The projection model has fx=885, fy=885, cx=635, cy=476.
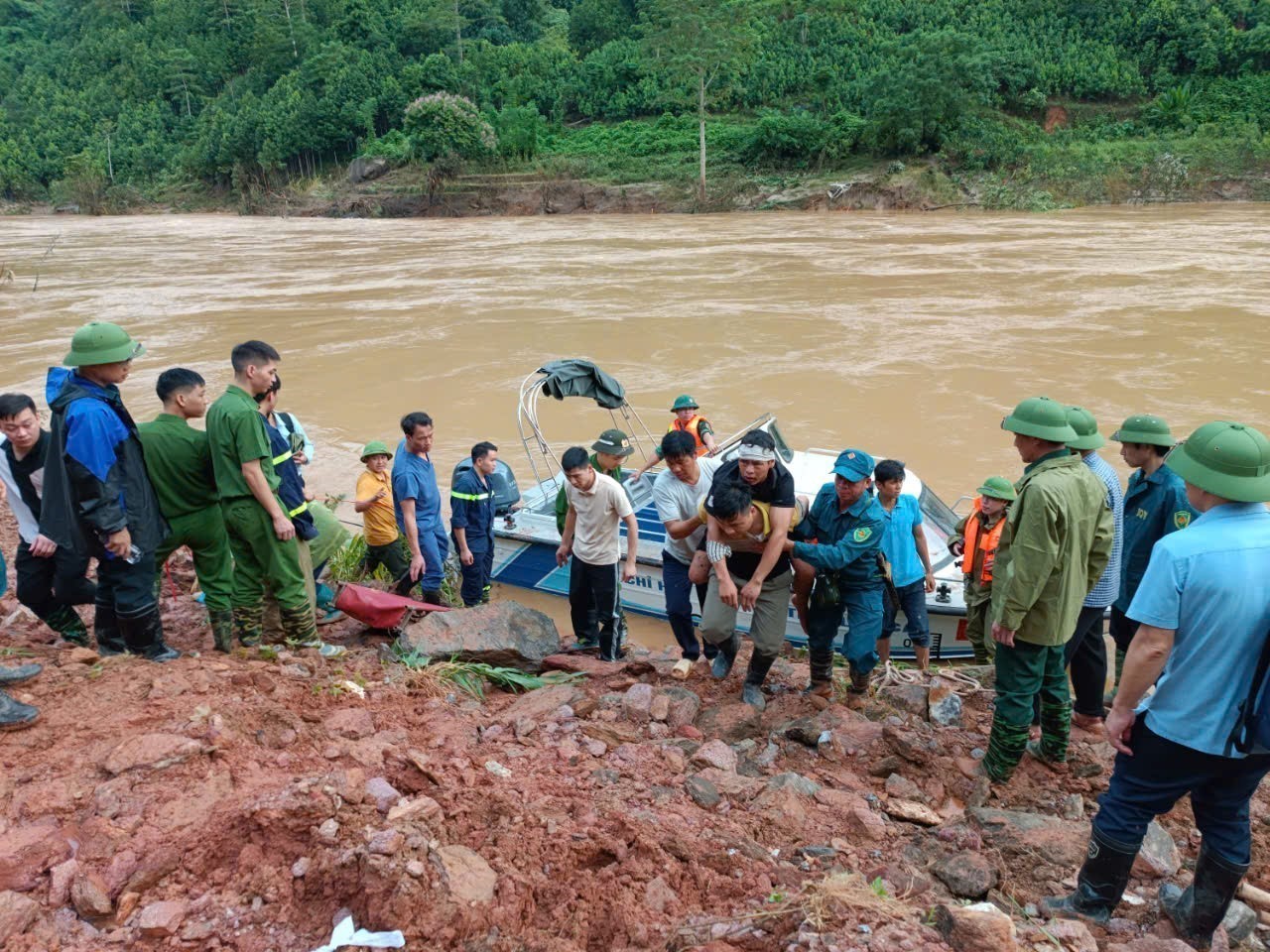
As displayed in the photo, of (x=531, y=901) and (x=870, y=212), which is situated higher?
(x=870, y=212)

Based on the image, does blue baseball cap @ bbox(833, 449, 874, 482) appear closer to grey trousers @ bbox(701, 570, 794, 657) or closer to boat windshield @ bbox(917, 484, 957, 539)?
grey trousers @ bbox(701, 570, 794, 657)

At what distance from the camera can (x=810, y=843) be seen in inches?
120

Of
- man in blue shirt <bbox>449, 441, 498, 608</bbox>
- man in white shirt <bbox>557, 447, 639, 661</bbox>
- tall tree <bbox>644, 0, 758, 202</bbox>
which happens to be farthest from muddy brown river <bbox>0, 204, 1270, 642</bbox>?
tall tree <bbox>644, 0, 758, 202</bbox>

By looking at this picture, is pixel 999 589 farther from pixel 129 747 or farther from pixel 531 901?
pixel 129 747

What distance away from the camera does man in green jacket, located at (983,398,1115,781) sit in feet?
11.3

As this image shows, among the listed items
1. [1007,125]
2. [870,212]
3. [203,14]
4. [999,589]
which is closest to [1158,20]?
[1007,125]

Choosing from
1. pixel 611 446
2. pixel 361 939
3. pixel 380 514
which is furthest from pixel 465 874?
pixel 380 514

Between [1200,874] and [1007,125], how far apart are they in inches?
1874

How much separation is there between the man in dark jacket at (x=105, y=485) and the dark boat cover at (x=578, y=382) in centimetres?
394

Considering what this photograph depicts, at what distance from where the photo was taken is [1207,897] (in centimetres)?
269

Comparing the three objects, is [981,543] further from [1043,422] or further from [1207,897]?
[1207,897]

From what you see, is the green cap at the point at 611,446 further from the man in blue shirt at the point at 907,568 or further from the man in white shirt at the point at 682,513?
the man in blue shirt at the point at 907,568

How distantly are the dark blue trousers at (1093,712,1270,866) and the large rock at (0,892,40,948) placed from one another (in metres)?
3.08

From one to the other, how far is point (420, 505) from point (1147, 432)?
14.5 feet
